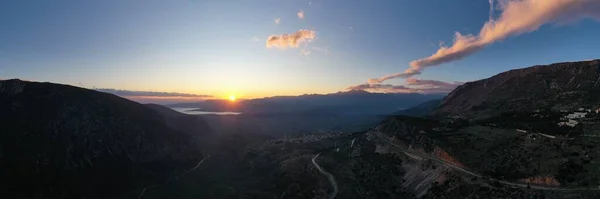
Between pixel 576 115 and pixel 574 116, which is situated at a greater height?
pixel 576 115

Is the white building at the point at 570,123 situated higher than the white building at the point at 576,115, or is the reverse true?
the white building at the point at 576,115

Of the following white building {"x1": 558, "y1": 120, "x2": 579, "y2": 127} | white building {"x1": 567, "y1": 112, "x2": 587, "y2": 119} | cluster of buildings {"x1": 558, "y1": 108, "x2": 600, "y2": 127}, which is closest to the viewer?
white building {"x1": 558, "y1": 120, "x2": 579, "y2": 127}

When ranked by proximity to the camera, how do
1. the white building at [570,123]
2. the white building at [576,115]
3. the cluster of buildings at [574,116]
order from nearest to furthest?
1. the white building at [570,123]
2. the cluster of buildings at [574,116]
3. the white building at [576,115]

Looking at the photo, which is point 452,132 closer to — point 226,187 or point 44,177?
point 226,187

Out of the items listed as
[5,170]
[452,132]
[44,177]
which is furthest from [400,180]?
[5,170]

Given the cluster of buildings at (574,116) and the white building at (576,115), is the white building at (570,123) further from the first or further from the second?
the white building at (576,115)

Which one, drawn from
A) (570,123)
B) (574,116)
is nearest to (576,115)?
(574,116)

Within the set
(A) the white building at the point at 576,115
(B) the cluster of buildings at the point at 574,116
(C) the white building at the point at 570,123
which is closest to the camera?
(C) the white building at the point at 570,123

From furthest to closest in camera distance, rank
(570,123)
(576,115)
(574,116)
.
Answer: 1. (576,115)
2. (574,116)
3. (570,123)

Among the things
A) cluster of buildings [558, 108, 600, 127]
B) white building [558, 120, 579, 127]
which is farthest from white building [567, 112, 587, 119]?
white building [558, 120, 579, 127]

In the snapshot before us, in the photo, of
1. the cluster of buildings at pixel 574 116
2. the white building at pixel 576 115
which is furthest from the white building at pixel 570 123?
the white building at pixel 576 115

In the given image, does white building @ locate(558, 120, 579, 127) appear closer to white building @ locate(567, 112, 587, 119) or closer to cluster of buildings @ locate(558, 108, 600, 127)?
cluster of buildings @ locate(558, 108, 600, 127)

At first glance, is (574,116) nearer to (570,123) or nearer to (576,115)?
(576,115)
